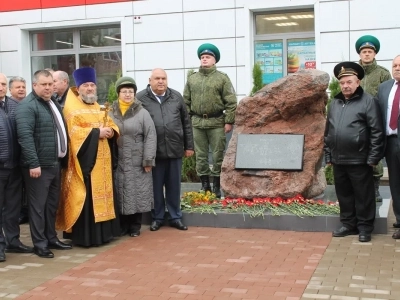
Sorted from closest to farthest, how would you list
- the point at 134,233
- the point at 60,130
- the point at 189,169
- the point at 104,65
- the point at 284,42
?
the point at 60,130
the point at 134,233
the point at 189,169
the point at 284,42
the point at 104,65

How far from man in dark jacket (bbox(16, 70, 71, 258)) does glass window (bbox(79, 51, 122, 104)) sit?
23.6 ft

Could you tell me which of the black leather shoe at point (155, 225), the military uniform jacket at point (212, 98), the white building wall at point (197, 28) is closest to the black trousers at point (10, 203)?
the black leather shoe at point (155, 225)

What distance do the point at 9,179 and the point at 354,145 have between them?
3.36m

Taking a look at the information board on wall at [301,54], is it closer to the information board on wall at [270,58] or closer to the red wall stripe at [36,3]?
the information board on wall at [270,58]

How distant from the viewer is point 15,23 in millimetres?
13562

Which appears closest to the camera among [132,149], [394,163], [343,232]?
[394,163]

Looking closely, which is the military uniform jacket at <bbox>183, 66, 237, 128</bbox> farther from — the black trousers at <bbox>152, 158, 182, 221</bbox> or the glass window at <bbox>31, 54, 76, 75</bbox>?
the glass window at <bbox>31, 54, 76, 75</bbox>

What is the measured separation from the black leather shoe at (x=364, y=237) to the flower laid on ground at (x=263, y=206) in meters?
0.60

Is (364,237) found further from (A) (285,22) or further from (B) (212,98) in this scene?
(A) (285,22)

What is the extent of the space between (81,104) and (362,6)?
657 cm

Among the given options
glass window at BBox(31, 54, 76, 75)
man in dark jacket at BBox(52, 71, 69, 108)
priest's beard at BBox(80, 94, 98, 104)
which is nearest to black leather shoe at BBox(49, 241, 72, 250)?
priest's beard at BBox(80, 94, 98, 104)

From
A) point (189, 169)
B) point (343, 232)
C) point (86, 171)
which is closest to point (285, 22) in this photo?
point (189, 169)

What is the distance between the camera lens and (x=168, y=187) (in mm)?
7254

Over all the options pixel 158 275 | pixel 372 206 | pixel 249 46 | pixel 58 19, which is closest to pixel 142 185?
pixel 158 275
